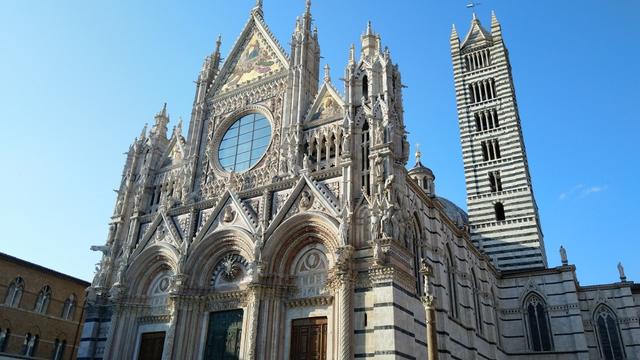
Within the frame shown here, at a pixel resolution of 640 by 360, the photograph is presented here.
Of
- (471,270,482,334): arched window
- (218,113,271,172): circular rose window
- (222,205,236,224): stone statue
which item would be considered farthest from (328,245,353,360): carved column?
(471,270,482,334): arched window

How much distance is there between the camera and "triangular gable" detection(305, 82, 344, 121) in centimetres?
2159

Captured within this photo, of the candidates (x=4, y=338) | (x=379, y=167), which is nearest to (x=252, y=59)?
(x=379, y=167)

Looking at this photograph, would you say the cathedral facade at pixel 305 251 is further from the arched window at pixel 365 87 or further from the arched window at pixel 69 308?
the arched window at pixel 69 308

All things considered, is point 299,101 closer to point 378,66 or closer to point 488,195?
point 378,66

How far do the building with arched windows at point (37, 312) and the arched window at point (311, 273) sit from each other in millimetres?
13995

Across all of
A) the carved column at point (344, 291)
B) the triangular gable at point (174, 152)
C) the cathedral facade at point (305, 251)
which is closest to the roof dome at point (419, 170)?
the cathedral facade at point (305, 251)

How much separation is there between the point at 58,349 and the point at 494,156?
29.6 meters

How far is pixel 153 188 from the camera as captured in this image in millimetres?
25734

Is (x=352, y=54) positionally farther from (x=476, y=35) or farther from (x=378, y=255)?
(x=476, y=35)

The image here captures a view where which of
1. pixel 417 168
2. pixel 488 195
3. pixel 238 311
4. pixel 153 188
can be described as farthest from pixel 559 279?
pixel 153 188

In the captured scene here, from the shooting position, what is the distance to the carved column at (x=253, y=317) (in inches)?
698

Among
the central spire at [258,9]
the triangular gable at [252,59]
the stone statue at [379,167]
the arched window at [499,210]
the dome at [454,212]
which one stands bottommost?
the stone statue at [379,167]

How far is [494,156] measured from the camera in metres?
35.8

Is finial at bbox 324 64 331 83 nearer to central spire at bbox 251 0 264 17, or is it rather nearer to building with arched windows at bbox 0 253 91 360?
central spire at bbox 251 0 264 17
